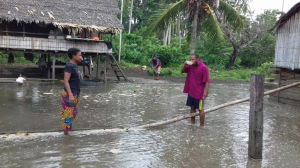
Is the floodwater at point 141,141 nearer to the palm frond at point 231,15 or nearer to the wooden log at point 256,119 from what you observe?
the wooden log at point 256,119

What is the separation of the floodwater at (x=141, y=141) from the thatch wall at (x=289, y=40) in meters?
2.24

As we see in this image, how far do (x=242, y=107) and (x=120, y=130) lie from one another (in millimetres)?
5280

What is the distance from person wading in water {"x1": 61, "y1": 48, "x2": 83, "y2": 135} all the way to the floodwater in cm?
38

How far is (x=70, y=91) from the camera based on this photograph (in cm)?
489

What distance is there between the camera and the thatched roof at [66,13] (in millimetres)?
14350

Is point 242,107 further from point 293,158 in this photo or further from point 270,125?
point 293,158

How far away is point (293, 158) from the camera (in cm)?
450

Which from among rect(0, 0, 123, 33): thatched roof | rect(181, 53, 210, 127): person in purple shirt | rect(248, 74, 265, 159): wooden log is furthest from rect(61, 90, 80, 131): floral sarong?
rect(0, 0, 123, 33): thatched roof

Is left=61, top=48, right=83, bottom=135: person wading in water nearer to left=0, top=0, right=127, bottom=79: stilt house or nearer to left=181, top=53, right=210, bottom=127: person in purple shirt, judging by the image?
left=181, top=53, right=210, bottom=127: person in purple shirt

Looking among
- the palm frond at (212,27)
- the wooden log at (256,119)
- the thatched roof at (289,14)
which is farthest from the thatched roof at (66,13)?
the wooden log at (256,119)

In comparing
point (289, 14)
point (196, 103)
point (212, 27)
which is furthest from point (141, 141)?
point (212, 27)

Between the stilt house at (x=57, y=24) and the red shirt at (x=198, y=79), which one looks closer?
the red shirt at (x=198, y=79)

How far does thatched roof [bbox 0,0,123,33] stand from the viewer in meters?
14.4

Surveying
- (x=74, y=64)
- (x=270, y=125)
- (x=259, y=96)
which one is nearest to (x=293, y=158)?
(x=259, y=96)
